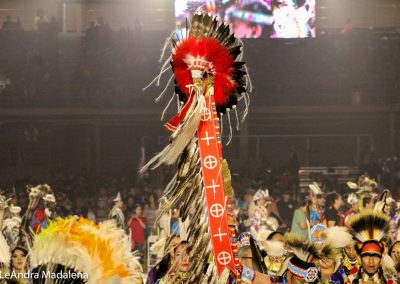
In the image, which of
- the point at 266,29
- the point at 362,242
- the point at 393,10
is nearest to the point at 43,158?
the point at 266,29

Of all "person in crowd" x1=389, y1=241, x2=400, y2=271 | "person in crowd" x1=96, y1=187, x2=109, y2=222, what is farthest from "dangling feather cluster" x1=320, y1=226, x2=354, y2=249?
"person in crowd" x1=96, y1=187, x2=109, y2=222

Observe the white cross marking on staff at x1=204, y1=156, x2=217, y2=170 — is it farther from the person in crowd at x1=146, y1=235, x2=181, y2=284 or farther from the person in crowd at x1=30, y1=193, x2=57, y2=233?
the person in crowd at x1=30, y1=193, x2=57, y2=233

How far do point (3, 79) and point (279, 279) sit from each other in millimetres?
14134

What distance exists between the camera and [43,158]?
1812 cm

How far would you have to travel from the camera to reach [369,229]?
550 cm

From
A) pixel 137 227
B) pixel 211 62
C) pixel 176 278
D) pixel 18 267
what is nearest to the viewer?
pixel 18 267

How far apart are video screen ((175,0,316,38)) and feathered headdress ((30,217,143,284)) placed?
50.2 feet

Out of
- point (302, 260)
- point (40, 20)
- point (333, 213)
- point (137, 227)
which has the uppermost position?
point (40, 20)

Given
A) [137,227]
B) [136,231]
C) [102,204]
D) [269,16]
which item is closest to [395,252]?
[136,231]

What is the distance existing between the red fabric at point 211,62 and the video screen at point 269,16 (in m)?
14.3

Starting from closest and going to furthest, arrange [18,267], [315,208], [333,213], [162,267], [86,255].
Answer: [86,255] < [18,267] < [162,267] < [315,208] < [333,213]

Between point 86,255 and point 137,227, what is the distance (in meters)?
10.6

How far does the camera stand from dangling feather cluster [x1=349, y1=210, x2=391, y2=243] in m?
5.47

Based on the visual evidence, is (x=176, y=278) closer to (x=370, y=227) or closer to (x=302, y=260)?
(x=302, y=260)
